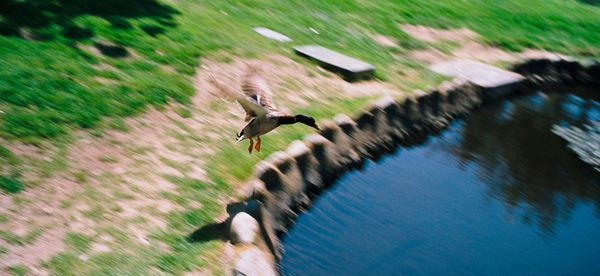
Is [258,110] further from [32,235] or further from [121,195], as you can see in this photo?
[32,235]

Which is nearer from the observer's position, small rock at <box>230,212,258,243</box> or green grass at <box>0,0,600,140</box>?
small rock at <box>230,212,258,243</box>

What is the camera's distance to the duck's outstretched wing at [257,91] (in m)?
5.20

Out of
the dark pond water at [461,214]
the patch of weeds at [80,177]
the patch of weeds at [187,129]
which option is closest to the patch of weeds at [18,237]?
the patch of weeds at [80,177]

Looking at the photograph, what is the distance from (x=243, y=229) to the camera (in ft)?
17.0

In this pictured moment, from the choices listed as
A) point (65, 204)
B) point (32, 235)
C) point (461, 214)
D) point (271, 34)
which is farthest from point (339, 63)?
point (32, 235)

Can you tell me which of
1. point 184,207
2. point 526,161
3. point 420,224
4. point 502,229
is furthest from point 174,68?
point 526,161

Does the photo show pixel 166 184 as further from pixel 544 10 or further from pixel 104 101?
pixel 544 10

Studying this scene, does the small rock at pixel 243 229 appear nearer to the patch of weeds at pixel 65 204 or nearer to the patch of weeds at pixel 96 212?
the patch of weeds at pixel 96 212

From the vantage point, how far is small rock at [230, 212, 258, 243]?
5.14 meters

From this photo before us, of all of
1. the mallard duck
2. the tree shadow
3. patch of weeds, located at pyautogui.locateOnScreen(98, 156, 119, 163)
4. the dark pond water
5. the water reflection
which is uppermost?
the mallard duck

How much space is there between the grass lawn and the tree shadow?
2cm

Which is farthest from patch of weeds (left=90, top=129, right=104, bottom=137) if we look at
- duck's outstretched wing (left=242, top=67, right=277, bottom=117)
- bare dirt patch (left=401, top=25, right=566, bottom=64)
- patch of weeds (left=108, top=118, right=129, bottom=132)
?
bare dirt patch (left=401, top=25, right=566, bottom=64)

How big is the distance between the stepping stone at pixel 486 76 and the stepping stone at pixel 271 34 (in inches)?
118

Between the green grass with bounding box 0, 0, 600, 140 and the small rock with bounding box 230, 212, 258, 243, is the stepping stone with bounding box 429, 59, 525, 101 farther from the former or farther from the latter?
the small rock with bounding box 230, 212, 258, 243
